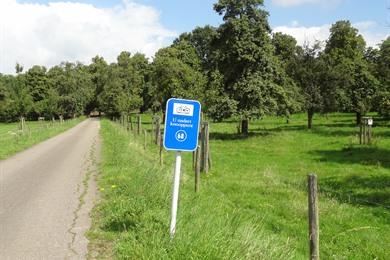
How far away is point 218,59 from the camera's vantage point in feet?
118

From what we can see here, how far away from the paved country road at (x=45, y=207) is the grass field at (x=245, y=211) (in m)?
0.40

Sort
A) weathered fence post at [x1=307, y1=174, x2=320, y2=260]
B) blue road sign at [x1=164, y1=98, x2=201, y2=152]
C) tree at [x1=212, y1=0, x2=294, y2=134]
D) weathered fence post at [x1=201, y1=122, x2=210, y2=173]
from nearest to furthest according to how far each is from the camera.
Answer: weathered fence post at [x1=307, y1=174, x2=320, y2=260]
blue road sign at [x1=164, y1=98, x2=201, y2=152]
weathered fence post at [x1=201, y1=122, x2=210, y2=173]
tree at [x1=212, y1=0, x2=294, y2=134]

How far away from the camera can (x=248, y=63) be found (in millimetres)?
34719

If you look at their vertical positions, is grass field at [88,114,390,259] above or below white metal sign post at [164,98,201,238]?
below

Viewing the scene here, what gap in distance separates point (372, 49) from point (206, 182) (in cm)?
6936

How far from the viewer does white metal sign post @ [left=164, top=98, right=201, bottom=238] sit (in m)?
6.54

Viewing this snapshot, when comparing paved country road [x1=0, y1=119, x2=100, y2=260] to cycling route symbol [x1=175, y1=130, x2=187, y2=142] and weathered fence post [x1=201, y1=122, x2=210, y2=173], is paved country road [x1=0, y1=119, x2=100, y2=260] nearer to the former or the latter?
cycling route symbol [x1=175, y1=130, x2=187, y2=142]

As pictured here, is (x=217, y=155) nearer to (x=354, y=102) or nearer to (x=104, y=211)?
(x=104, y=211)

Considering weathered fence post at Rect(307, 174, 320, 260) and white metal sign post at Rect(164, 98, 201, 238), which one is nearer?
weathered fence post at Rect(307, 174, 320, 260)

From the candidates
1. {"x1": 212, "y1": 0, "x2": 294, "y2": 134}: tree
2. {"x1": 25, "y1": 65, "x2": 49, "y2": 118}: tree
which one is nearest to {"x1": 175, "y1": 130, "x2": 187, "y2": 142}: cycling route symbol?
{"x1": 212, "y1": 0, "x2": 294, "y2": 134}: tree

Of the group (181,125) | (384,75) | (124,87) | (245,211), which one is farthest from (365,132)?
(124,87)

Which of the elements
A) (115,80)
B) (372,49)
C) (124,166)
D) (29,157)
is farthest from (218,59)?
(115,80)

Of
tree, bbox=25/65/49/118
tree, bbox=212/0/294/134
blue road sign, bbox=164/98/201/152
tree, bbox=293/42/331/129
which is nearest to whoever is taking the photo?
blue road sign, bbox=164/98/201/152

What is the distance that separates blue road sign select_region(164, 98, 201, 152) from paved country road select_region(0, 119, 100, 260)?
6.95 ft
